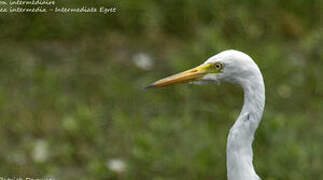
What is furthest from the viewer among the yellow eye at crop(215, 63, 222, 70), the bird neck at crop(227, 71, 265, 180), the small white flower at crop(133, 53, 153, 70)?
the small white flower at crop(133, 53, 153, 70)

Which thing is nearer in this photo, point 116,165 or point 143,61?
point 116,165

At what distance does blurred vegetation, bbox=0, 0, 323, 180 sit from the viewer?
531 cm

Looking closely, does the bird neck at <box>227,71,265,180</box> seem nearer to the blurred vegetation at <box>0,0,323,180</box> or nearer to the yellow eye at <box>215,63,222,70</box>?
the yellow eye at <box>215,63,222,70</box>

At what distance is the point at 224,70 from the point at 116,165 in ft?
6.43

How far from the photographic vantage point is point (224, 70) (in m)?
3.73

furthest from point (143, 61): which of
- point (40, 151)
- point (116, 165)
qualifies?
point (116, 165)

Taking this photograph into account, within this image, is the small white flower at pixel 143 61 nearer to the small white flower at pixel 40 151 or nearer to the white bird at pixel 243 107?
the small white flower at pixel 40 151

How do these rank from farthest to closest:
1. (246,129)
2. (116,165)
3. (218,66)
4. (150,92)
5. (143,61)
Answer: (143,61)
(150,92)
(116,165)
(218,66)
(246,129)

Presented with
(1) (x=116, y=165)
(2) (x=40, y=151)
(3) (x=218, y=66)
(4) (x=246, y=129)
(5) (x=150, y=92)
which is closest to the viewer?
(4) (x=246, y=129)

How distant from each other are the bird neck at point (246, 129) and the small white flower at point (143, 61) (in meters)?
3.38

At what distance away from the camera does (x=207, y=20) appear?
7.27 meters

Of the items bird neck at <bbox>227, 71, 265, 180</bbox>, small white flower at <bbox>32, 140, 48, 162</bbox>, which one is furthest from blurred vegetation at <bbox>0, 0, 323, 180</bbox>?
bird neck at <bbox>227, 71, 265, 180</bbox>

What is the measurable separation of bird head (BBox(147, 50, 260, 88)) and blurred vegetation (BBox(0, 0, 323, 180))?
1.37 m

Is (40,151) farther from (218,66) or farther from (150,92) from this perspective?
(218,66)
